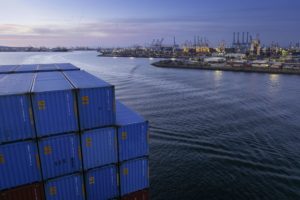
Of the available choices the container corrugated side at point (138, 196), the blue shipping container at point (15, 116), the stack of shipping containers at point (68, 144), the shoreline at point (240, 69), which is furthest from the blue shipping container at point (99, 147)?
the shoreline at point (240, 69)

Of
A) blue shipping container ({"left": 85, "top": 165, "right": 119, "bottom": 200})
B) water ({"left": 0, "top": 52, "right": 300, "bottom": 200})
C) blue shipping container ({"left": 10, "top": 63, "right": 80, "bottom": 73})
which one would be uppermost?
blue shipping container ({"left": 10, "top": 63, "right": 80, "bottom": 73})

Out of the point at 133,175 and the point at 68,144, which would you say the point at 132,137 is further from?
the point at 68,144

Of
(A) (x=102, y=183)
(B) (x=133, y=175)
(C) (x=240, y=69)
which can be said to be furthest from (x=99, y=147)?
(C) (x=240, y=69)

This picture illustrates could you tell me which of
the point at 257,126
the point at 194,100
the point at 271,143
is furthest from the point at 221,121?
the point at 194,100

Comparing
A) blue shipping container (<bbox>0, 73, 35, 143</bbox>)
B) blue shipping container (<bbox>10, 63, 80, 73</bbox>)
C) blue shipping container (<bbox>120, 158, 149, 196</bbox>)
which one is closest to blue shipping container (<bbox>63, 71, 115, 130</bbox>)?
blue shipping container (<bbox>0, 73, 35, 143</bbox>)

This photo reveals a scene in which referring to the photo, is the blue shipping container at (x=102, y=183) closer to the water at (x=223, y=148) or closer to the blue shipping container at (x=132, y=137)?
the blue shipping container at (x=132, y=137)

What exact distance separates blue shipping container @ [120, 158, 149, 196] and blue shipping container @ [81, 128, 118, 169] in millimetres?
1107

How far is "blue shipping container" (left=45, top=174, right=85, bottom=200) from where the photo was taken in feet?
44.4

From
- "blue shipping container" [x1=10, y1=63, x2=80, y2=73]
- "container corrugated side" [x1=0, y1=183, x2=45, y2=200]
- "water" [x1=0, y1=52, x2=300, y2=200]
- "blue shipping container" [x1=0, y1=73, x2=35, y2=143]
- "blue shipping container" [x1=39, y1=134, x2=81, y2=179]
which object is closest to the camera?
"blue shipping container" [x1=0, y1=73, x2=35, y2=143]

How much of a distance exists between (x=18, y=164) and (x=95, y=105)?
17.5 feet

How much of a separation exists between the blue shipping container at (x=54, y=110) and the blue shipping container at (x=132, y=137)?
3.02 m

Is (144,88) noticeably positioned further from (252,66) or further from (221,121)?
(252,66)

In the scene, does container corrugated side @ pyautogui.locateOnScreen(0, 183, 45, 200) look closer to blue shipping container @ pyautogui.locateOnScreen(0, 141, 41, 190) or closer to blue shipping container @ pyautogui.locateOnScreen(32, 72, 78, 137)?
blue shipping container @ pyautogui.locateOnScreen(0, 141, 41, 190)

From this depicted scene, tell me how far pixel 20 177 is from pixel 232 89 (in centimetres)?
6589
